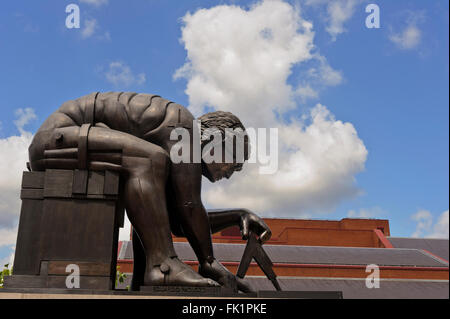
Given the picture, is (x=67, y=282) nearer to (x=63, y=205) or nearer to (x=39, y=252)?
(x=39, y=252)

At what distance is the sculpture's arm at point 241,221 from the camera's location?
13.6 ft

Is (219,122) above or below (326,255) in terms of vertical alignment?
below

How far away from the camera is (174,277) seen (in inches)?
131

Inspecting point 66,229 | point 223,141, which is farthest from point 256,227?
point 66,229

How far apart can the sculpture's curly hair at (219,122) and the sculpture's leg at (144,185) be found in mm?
744

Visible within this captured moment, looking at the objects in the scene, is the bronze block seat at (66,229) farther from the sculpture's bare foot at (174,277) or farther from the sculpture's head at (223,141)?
the sculpture's head at (223,141)

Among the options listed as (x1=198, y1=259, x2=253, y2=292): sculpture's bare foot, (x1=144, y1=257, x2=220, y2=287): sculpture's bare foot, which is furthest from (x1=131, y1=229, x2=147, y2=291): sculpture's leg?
(x1=144, y1=257, x2=220, y2=287): sculpture's bare foot

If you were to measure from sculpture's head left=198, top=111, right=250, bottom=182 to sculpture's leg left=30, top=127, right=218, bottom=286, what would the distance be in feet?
2.18

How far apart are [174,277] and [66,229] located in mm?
944

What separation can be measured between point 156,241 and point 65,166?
38.9 inches

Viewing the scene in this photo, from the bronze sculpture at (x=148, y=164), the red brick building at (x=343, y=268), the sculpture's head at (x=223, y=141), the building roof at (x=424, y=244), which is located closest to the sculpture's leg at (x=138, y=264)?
the bronze sculpture at (x=148, y=164)

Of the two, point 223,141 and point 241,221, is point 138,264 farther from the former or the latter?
point 223,141

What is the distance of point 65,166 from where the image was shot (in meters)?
3.50
